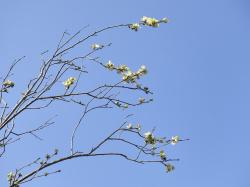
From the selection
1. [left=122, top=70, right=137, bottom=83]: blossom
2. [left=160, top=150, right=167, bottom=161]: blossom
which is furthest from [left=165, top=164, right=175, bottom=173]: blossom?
[left=122, top=70, right=137, bottom=83]: blossom

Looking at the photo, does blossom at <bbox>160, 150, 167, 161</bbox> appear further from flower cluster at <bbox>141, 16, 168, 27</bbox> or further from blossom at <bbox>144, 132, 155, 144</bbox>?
flower cluster at <bbox>141, 16, 168, 27</bbox>

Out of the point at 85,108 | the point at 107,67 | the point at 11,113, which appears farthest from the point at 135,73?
the point at 11,113

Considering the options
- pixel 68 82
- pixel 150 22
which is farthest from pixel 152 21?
pixel 68 82

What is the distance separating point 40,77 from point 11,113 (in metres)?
0.70

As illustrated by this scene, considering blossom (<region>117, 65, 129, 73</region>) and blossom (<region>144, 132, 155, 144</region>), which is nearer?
blossom (<region>144, 132, 155, 144</region>)

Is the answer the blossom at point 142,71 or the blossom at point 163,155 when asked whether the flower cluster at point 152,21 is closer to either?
the blossom at point 142,71

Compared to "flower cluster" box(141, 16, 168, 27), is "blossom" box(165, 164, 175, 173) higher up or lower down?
lower down

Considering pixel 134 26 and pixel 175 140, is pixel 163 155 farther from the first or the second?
pixel 134 26

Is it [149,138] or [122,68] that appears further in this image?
[122,68]

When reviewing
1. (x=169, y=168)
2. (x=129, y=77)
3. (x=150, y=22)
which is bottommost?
(x=169, y=168)

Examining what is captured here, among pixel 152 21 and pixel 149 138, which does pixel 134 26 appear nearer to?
pixel 152 21

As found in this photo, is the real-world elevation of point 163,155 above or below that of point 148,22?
below

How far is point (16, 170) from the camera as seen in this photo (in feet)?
17.0

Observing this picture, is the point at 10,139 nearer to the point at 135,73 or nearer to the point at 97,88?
the point at 97,88
